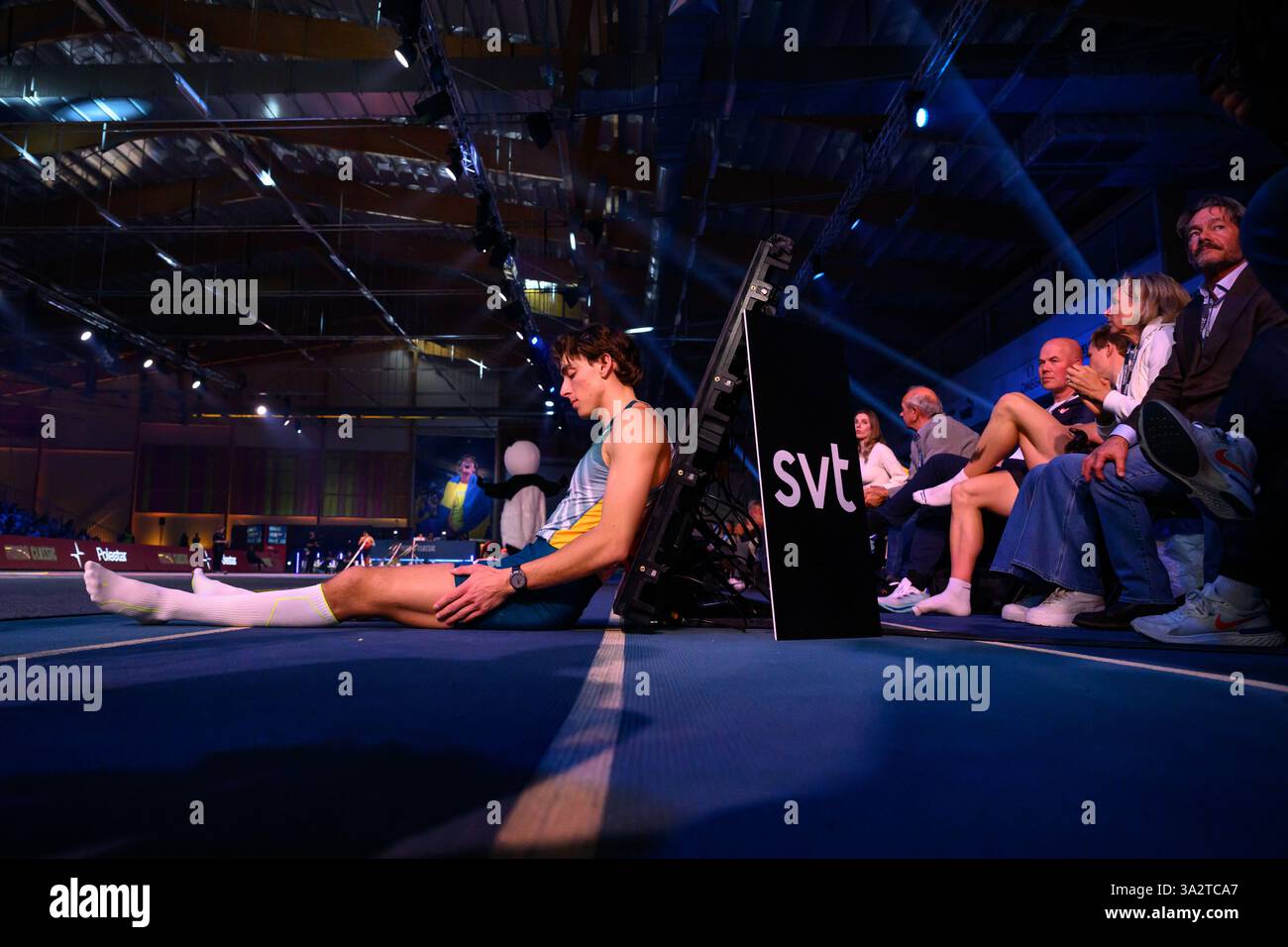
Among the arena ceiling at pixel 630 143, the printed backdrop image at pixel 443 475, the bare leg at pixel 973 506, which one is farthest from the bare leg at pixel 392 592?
the printed backdrop image at pixel 443 475

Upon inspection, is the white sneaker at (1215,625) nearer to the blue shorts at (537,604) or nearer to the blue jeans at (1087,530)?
the blue jeans at (1087,530)

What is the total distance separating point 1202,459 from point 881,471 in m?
3.35

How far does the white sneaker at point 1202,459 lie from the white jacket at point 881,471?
309cm

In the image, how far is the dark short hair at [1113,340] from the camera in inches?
136

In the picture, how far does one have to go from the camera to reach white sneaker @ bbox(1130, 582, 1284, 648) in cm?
205

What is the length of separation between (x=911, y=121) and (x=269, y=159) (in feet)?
29.1

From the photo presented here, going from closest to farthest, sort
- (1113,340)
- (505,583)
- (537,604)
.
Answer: (505,583)
(537,604)
(1113,340)

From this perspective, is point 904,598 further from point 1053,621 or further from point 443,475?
point 443,475

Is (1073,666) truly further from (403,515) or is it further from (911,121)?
(403,515)

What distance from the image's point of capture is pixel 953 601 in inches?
140

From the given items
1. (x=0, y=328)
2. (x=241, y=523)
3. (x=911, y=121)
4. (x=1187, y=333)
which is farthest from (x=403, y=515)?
(x=1187, y=333)

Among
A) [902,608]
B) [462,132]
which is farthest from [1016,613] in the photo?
[462,132]

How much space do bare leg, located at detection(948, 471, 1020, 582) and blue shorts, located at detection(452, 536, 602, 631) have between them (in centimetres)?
206

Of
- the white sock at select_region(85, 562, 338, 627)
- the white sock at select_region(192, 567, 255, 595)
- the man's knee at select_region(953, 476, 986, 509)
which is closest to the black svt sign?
the man's knee at select_region(953, 476, 986, 509)
